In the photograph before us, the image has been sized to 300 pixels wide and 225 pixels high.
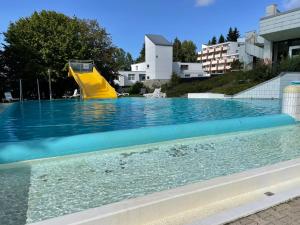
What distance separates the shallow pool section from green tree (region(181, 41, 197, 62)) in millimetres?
81085

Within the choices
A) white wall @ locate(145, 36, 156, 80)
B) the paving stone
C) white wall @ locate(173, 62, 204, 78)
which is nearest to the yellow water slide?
white wall @ locate(145, 36, 156, 80)

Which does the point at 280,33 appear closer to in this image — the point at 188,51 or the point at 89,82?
the point at 89,82

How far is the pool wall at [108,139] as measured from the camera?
5.38 metres

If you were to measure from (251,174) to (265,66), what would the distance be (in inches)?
835

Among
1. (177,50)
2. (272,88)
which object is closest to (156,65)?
(272,88)

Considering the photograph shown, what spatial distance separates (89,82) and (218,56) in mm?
74903

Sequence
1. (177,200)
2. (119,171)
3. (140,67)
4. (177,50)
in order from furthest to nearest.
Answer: (177,50)
(140,67)
(119,171)
(177,200)

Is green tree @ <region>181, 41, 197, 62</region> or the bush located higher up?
green tree @ <region>181, 41, 197, 62</region>

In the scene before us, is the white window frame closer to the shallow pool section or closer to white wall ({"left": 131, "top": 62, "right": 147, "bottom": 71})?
white wall ({"left": 131, "top": 62, "right": 147, "bottom": 71})

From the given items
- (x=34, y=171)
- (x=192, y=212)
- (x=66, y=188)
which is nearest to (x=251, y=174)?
(x=192, y=212)

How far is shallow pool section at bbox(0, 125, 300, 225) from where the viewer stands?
11.7 feet

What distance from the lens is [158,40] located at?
5053cm

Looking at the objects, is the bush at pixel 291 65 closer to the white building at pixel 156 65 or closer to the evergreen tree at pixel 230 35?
the white building at pixel 156 65

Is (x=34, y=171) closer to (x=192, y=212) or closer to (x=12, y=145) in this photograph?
(x=12, y=145)
